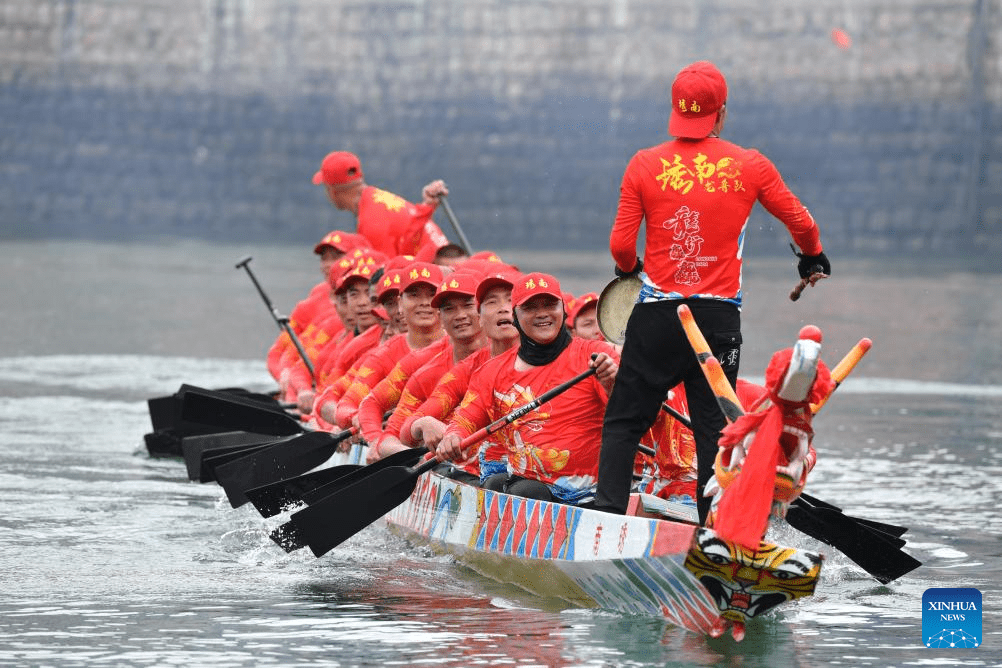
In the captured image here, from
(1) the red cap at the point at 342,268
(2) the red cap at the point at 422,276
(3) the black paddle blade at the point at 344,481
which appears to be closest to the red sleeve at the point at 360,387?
(2) the red cap at the point at 422,276

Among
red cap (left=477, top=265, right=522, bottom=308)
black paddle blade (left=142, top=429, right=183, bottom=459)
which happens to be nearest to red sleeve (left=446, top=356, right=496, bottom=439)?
red cap (left=477, top=265, right=522, bottom=308)

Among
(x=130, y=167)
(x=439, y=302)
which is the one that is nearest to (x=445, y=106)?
(x=130, y=167)

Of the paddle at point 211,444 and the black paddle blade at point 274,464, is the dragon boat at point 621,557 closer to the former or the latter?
the black paddle blade at point 274,464

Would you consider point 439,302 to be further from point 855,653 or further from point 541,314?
point 855,653

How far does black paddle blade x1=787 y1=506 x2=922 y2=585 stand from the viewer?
283 inches

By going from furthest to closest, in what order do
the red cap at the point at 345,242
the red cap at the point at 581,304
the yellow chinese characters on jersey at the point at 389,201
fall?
1. the yellow chinese characters on jersey at the point at 389,201
2. the red cap at the point at 345,242
3. the red cap at the point at 581,304

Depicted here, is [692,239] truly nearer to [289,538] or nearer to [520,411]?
[520,411]

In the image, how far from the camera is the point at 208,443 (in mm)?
9977

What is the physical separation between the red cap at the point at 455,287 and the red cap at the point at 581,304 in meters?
0.56

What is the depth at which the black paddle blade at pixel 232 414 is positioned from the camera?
1059 cm

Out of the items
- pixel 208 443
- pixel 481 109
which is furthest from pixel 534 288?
pixel 481 109

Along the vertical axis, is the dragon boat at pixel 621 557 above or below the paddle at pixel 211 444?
below

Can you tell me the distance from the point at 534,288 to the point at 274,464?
232cm

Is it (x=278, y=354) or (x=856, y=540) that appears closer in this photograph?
(x=856, y=540)
